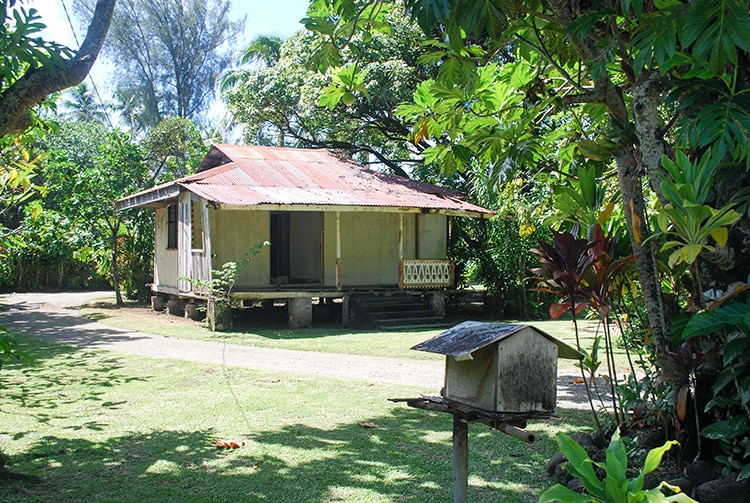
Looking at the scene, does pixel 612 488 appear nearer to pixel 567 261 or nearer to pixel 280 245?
pixel 567 261

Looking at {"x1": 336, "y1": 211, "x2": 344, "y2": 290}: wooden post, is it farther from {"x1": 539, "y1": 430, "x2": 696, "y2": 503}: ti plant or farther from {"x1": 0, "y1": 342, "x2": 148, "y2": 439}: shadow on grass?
{"x1": 539, "y1": 430, "x2": 696, "y2": 503}: ti plant

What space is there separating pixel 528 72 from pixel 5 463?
17.1ft

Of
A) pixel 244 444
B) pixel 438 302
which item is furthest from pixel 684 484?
pixel 438 302

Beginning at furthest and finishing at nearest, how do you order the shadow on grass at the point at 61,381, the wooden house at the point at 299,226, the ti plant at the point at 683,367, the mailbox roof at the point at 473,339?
1. the wooden house at the point at 299,226
2. the shadow on grass at the point at 61,381
3. the ti plant at the point at 683,367
4. the mailbox roof at the point at 473,339

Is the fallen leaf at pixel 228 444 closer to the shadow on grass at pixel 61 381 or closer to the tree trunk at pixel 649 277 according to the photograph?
the shadow on grass at pixel 61 381

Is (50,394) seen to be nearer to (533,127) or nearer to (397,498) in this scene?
(397,498)

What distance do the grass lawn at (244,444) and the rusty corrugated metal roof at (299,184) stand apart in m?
6.53

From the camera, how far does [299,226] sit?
20.1m

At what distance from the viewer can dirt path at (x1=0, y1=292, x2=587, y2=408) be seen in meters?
9.21

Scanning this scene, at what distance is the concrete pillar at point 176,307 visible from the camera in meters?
18.5

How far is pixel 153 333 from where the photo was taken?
1448 centimetres

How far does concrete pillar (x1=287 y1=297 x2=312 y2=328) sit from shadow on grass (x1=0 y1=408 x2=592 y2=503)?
923 cm

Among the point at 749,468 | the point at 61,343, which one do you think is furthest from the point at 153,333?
the point at 749,468

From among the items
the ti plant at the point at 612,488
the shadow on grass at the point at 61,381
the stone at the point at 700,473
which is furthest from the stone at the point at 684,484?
the shadow on grass at the point at 61,381
